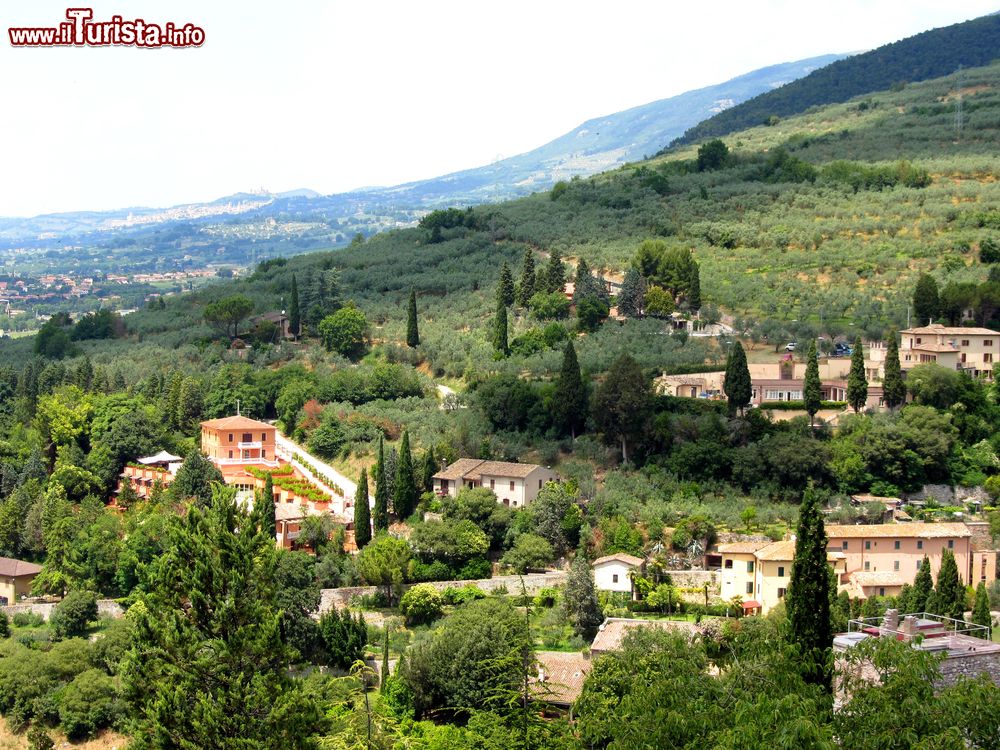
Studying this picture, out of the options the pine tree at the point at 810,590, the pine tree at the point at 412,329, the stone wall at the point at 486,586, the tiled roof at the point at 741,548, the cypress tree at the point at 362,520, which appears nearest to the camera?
the pine tree at the point at 810,590

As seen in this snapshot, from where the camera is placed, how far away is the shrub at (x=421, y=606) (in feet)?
115

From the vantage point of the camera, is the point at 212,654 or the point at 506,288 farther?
the point at 506,288

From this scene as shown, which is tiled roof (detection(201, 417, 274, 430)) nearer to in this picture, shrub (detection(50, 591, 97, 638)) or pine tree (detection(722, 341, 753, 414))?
shrub (detection(50, 591, 97, 638))

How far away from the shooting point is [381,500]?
40.4 metres

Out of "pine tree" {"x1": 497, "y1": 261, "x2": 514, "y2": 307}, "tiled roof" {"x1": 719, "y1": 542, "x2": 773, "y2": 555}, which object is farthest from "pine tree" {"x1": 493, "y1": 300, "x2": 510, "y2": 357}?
"tiled roof" {"x1": 719, "y1": 542, "x2": 773, "y2": 555}

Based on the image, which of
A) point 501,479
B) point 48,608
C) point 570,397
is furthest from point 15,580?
point 570,397

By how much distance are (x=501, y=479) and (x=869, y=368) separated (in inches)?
519

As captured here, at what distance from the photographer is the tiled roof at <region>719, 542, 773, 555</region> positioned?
34.1 m

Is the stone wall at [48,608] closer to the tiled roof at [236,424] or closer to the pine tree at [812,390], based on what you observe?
the tiled roof at [236,424]

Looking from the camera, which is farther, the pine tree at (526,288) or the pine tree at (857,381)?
the pine tree at (526,288)

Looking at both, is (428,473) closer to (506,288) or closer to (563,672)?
(563,672)

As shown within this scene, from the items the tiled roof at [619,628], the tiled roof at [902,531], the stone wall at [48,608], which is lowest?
the stone wall at [48,608]

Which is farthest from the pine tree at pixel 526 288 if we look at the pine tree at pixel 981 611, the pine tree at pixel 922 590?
the pine tree at pixel 981 611

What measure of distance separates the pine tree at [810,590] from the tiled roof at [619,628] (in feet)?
16.7
